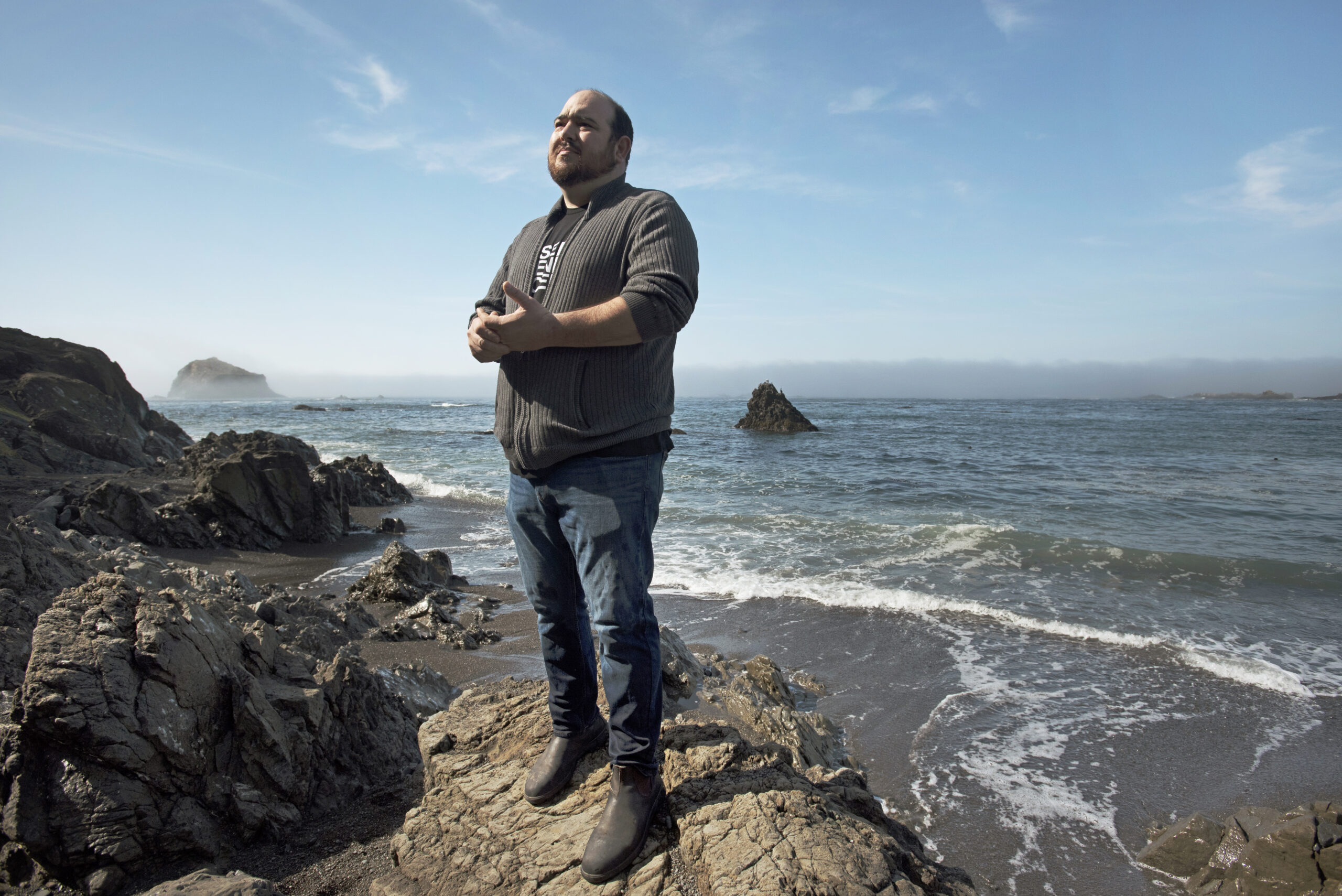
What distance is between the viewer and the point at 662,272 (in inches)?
76.8

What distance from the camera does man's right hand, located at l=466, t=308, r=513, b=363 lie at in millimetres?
2043

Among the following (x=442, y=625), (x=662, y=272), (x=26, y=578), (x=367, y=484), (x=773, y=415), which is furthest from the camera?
(x=773, y=415)

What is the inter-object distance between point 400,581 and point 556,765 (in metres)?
5.37

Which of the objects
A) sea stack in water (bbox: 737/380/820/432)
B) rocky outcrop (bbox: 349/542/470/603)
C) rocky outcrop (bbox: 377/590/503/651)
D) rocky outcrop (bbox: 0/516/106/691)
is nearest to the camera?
rocky outcrop (bbox: 0/516/106/691)

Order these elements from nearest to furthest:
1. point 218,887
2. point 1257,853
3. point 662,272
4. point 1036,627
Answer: point 662,272
point 218,887
point 1257,853
point 1036,627

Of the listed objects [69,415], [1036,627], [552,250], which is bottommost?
[1036,627]

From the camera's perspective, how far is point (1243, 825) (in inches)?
147

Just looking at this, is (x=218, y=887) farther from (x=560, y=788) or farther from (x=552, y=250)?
(x=552, y=250)

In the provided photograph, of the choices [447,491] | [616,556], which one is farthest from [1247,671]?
[447,491]

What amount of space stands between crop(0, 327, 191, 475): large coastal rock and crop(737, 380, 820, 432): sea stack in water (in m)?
29.3

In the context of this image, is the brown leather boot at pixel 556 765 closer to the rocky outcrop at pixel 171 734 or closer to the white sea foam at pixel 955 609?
the rocky outcrop at pixel 171 734

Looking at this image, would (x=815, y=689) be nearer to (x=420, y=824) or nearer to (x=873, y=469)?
(x=420, y=824)

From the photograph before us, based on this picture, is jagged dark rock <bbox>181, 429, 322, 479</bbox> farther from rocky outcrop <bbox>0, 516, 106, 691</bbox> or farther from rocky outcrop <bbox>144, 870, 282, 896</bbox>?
rocky outcrop <bbox>144, 870, 282, 896</bbox>

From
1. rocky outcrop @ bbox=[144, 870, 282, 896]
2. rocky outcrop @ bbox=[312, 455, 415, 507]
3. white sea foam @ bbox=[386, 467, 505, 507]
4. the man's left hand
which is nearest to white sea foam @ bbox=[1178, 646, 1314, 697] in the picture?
the man's left hand
